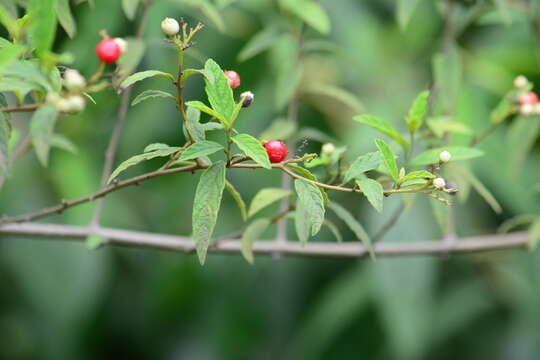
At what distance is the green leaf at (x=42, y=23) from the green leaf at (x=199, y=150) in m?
0.18

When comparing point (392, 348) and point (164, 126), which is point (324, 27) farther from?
point (392, 348)

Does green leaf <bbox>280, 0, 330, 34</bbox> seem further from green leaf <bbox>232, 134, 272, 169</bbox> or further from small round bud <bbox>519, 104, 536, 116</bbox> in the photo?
green leaf <bbox>232, 134, 272, 169</bbox>

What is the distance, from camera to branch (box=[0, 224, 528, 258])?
1.23 meters

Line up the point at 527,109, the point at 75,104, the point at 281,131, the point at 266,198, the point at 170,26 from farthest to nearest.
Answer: the point at 281,131 → the point at 527,109 → the point at 266,198 → the point at 170,26 → the point at 75,104

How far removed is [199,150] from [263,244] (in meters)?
0.60

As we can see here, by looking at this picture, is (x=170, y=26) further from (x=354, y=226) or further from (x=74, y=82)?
(x=354, y=226)

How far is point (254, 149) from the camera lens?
0.75 m

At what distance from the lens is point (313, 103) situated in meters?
2.60

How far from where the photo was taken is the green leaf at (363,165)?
2.88 ft

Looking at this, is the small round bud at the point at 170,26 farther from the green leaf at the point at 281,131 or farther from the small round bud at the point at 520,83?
the small round bud at the point at 520,83

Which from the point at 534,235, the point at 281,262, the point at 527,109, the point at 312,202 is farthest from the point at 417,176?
the point at 281,262

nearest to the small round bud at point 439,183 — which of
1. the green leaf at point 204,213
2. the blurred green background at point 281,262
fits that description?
the green leaf at point 204,213

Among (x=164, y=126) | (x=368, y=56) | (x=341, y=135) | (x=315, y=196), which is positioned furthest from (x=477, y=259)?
(x=315, y=196)

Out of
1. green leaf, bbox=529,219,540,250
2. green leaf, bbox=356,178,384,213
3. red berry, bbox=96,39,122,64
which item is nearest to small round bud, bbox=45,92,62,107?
red berry, bbox=96,39,122,64
